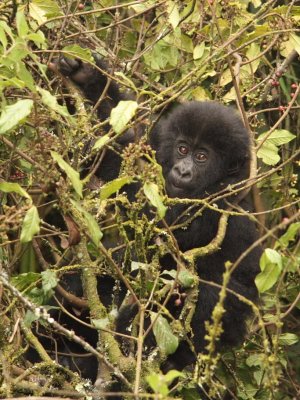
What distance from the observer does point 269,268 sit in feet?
10.2

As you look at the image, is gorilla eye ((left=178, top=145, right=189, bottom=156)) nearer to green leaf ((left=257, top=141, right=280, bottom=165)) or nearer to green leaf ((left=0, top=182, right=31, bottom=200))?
green leaf ((left=257, top=141, right=280, bottom=165))

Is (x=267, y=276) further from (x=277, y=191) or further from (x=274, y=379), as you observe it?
(x=277, y=191)

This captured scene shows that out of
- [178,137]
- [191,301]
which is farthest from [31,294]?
[178,137]

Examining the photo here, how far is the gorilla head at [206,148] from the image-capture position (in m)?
5.21

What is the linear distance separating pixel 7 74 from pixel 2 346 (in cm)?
124

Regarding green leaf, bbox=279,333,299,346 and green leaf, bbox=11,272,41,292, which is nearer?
green leaf, bbox=11,272,41,292

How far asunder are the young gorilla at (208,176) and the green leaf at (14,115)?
2.26 m

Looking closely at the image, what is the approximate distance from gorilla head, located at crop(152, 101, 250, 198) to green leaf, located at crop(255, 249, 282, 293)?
2.03 metres

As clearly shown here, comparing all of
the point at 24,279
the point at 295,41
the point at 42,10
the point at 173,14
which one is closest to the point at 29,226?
the point at 24,279

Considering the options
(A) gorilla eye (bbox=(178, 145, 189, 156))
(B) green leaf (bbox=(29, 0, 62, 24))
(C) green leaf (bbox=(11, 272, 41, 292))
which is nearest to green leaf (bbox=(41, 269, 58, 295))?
(C) green leaf (bbox=(11, 272, 41, 292))

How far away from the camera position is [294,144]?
20.4 feet

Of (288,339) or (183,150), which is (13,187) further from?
(288,339)

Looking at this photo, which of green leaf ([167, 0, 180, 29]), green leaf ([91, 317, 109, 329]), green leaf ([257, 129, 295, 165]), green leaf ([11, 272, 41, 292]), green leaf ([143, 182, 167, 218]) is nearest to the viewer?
green leaf ([143, 182, 167, 218])

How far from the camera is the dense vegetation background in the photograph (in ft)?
10.1
